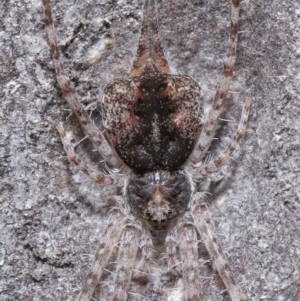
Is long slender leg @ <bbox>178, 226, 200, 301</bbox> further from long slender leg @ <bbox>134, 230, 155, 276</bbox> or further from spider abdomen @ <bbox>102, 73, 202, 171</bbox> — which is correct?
spider abdomen @ <bbox>102, 73, 202, 171</bbox>

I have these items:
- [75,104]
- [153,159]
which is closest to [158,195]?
[153,159]

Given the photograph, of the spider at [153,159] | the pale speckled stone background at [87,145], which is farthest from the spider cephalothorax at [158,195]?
the pale speckled stone background at [87,145]

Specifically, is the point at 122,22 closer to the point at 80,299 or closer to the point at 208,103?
the point at 208,103

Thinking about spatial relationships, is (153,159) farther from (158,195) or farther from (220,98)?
(220,98)

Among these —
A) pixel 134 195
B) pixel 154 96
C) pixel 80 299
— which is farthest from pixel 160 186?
pixel 80 299

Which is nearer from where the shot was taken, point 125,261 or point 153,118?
point 153,118

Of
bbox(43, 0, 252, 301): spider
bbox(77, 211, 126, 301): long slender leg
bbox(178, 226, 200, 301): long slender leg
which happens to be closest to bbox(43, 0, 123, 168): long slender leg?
bbox(43, 0, 252, 301): spider

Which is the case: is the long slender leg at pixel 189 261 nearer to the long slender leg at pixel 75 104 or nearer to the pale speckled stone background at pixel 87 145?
the pale speckled stone background at pixel 87 145
